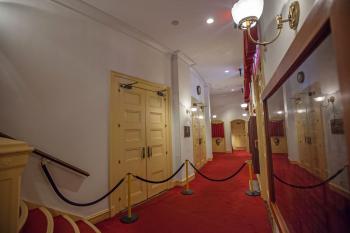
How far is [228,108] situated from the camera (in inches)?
484

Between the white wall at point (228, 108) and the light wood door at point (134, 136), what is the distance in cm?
895

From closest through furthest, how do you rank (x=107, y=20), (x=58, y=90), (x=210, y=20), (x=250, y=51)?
(x=58, y=90), (x=250, y=51), (x=107, y=20), (x=210, y=20)

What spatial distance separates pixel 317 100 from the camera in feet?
2.68

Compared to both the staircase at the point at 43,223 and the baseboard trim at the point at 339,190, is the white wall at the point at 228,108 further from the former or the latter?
the baseboard trim at the point at 339,190

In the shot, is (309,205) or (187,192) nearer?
(309,205)

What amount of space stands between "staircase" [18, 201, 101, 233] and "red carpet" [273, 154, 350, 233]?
227cm

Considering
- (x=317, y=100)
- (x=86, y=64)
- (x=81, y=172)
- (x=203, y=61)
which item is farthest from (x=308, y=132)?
(x=203, y=61)

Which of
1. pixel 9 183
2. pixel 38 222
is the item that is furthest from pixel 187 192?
pixel 9 183

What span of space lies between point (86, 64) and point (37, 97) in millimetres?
952

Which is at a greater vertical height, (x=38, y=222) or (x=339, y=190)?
(x=339, y=190)

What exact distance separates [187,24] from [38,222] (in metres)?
4.07

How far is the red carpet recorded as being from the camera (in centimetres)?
69

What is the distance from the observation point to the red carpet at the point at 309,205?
692 mm

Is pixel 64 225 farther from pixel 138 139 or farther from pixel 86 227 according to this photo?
pixel 138 139
